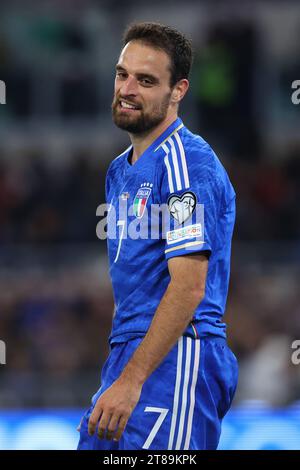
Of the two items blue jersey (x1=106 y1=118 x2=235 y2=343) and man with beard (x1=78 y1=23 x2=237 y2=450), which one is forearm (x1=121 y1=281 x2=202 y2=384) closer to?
man with beard (x1=78 y1=23 x2=237 y2=450)

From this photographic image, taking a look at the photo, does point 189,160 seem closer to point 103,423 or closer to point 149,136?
point 149,136

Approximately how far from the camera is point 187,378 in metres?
3.88

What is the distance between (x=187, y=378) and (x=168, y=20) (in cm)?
996

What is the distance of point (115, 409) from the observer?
12.1 feet

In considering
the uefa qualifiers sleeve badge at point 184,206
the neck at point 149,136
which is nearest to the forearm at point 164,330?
the uefa qualifiers sleeve badge at point 184,206

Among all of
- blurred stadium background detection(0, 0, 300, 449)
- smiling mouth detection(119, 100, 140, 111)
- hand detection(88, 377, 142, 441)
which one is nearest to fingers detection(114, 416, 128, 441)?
hand detection(88, 377, 142, 441)

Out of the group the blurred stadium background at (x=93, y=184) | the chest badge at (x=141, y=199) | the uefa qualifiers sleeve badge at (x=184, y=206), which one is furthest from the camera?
the blurred stadium background at (x=93, y=184)

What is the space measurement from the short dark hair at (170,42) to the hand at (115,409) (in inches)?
46.7

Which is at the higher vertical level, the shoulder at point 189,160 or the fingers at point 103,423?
the shoulder at point 189,160

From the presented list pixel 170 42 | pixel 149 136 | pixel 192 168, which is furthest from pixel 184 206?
pixel 170 42

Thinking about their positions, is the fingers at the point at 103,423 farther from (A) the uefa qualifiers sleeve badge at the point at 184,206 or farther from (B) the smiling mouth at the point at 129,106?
(B) the smiling mouth at the point at 129,106

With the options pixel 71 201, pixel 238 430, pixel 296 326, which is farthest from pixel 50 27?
pixel 238 430

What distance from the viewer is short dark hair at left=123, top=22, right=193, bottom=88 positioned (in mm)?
4051

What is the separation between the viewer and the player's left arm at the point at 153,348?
3.71 meters
